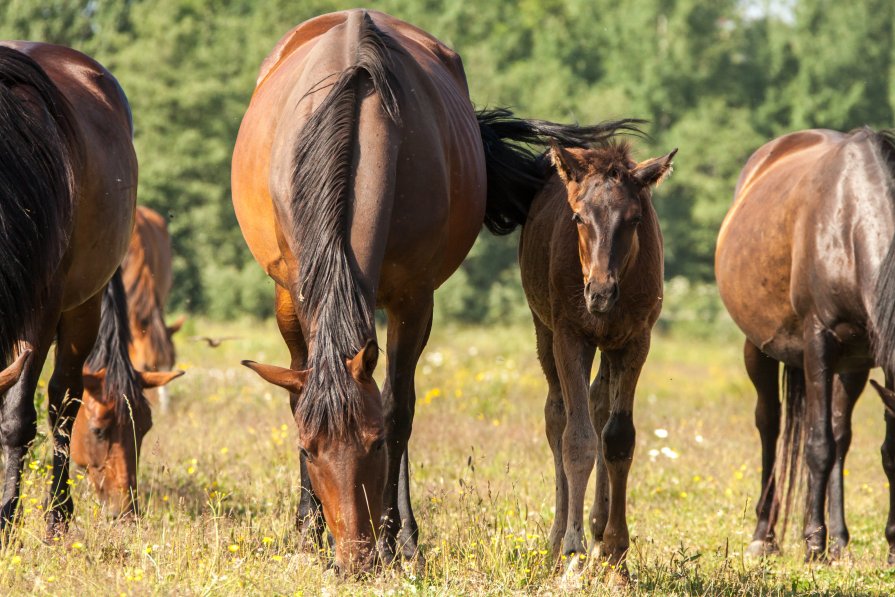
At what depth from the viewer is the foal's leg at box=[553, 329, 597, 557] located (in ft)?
16.2

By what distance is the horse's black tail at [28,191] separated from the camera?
14.2 ft

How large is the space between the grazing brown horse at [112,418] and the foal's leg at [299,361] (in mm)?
1203

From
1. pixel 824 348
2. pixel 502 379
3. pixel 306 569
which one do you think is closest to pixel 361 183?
pixel 306 569

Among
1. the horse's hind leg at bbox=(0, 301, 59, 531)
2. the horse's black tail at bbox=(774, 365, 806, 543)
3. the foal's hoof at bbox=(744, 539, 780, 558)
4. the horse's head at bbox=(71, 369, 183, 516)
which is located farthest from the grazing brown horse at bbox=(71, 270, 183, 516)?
the horse's black tail at bbox=(774, 365, 806, 543)

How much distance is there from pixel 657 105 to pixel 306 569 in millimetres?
34198

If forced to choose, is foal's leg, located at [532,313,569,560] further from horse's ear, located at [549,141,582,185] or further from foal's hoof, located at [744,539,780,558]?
foal's hoof, located at [744,539,780,558]

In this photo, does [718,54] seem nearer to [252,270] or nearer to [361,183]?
[252,270]

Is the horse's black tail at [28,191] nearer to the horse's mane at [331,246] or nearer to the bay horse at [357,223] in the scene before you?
the bay horse at [357,223]

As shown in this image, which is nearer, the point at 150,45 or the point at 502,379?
the point at 502,379

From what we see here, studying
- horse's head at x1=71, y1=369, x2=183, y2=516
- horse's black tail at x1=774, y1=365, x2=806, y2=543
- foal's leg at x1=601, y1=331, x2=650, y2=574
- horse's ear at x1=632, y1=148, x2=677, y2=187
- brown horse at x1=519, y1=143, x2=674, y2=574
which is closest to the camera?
brown horse at x1=519, y1=143, x2=674, y2=574

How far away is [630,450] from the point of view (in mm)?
5156

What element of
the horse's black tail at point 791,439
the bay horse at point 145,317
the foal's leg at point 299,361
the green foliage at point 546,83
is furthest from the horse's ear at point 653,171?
the green foliage at point 546,83

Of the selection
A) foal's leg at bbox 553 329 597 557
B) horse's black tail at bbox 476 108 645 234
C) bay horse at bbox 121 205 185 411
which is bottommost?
bay horse at bbox 121 205 185 411

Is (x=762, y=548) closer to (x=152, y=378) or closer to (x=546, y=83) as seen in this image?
(x=152, y=378)
